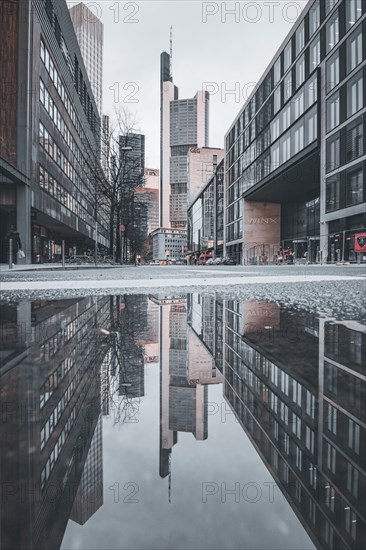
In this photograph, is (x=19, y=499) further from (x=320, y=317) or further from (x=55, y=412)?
(x=320, y=317)

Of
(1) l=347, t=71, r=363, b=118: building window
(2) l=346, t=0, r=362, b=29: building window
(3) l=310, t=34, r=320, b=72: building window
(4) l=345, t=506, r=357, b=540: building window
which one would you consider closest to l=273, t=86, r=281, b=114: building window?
(3) l=310, t=34, r=320, b=72: building window

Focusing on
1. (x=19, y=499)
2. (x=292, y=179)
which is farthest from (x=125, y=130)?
(x=19, y=499)

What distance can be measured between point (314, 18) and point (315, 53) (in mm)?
2877

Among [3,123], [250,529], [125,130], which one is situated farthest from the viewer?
[125,130]

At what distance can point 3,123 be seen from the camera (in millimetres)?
28297

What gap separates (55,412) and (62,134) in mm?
45547

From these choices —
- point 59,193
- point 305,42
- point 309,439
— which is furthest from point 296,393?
point 305,42

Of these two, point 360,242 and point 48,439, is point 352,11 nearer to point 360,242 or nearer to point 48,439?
point 360,242

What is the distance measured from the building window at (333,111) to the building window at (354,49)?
95.9 inches

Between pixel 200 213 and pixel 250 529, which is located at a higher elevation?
pixel 200 213

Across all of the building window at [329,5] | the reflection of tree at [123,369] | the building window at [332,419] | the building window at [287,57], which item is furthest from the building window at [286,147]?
the building window at [332,419]

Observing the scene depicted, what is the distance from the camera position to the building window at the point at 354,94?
98.5ft

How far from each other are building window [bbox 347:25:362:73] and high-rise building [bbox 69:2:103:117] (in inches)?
5001

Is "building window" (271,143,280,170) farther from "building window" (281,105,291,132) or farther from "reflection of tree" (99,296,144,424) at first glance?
"reflection of tree" (99,296,144,424)
